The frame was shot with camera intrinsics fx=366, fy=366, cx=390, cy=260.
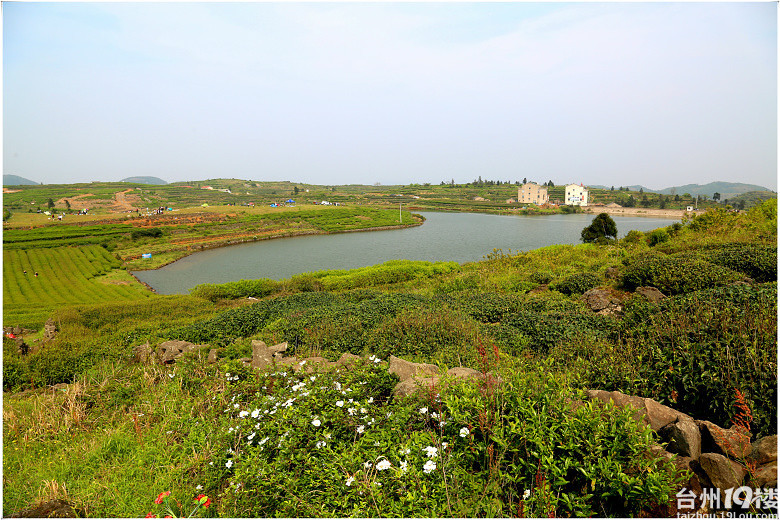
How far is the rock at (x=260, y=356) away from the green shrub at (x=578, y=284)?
833 cm

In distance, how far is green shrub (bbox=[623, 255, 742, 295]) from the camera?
24.7 ft

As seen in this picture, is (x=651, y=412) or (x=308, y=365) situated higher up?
(x=651, y=412)

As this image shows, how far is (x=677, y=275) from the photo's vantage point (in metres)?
7.98

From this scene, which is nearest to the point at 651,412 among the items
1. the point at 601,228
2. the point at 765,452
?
the point at 765,452

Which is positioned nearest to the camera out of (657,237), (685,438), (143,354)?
(685,438)

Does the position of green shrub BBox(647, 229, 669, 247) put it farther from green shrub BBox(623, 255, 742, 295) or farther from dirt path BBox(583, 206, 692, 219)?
dirt path BBox(583, 206, 692, 219)

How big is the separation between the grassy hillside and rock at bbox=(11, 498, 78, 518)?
0.11 metres

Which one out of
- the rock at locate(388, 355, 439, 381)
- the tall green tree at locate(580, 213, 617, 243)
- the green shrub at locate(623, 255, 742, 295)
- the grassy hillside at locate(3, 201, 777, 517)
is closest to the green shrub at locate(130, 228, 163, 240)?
the grassy hillside at locate(3, 201, 777, 517)

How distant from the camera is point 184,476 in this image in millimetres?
3303

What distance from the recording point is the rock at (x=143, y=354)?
689 cm

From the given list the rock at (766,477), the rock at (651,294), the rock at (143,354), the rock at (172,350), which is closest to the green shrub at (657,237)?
the rock at (651,294)

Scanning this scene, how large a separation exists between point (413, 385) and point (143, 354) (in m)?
6.23

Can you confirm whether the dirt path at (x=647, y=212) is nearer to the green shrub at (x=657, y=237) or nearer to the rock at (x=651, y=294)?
the green shrub at (x=657, y=237)

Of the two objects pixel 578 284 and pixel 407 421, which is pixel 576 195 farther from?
pixel 407 421
